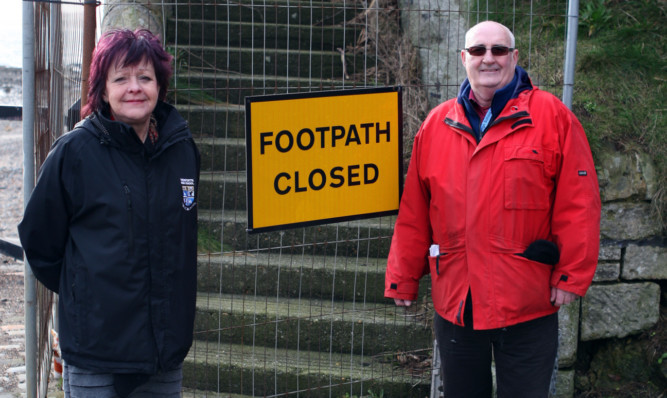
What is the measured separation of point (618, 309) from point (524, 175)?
187cm

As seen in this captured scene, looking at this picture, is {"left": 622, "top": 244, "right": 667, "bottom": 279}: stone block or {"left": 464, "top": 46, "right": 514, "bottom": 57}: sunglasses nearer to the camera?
{"left": 464, "top": 46, "right": 514, "bottom": 57}: sunglasses

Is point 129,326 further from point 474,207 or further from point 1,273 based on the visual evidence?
point 1,273

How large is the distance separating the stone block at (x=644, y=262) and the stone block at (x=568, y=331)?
1.25ft

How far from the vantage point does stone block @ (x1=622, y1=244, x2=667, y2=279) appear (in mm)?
4430

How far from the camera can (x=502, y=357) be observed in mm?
3199

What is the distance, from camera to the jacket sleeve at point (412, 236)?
3295 millimetres

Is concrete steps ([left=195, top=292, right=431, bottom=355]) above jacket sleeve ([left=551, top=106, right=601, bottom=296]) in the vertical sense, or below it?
below

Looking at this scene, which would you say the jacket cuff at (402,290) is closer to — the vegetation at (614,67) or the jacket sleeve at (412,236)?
the jacket sleeve at (412,236)

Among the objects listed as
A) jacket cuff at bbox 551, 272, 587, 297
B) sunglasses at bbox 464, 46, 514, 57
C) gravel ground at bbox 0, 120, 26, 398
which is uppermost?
sunglasses at bbox 464, 46, 514, 57

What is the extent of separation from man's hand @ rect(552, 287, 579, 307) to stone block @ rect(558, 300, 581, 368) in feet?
4.20

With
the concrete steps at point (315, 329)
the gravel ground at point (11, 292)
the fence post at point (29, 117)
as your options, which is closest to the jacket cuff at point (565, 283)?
the concrete steps at point (315, 329)

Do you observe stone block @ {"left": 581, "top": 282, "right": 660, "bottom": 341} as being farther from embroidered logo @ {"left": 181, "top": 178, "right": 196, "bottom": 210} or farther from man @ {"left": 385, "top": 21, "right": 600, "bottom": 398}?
embroidered logo @ {"left": 181, "top": 178, "right": 196, "bottom": 210}

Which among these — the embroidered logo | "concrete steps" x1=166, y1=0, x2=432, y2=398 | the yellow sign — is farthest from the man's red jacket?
the embroidered logo

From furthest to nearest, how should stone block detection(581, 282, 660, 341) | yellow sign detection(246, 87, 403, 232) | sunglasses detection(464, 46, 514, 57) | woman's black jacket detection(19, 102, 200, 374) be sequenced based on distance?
stone block detection(581, 282, 660, 341)
yellow sign detection(246, 87, 403, 232)
sunglasses detection(464, 46, 514, 57)
woman's black jacket detection(19, 102, 200, 374)
